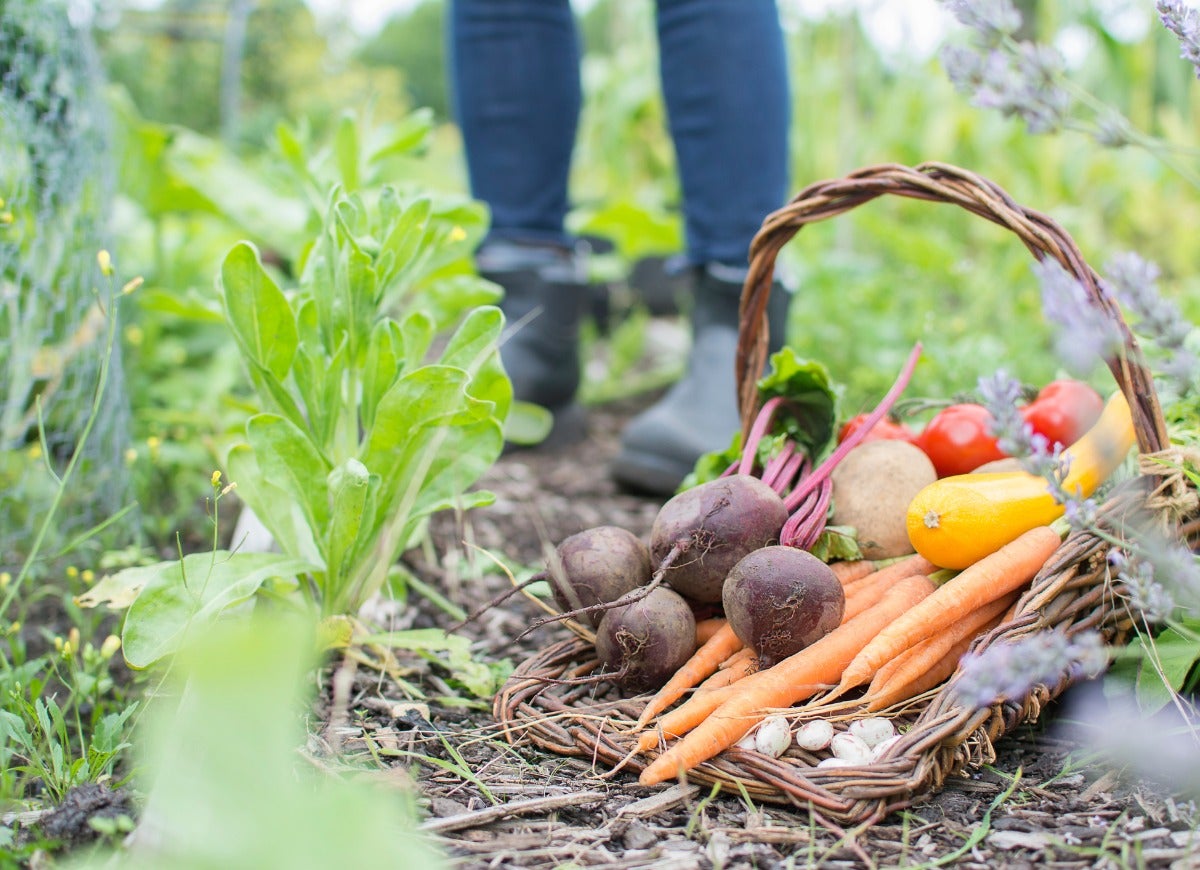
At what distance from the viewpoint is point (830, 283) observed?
11.4 ft

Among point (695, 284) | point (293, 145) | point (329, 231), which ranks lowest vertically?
point (695, 284)

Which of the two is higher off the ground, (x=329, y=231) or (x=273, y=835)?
(x=329, y=231)

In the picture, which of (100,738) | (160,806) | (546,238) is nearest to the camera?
(160,806)

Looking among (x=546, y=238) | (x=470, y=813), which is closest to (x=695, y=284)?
(x=546, y=238)

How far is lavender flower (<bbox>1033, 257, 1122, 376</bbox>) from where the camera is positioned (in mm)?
834

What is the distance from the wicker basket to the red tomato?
29 cm

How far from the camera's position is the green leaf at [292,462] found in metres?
1.32

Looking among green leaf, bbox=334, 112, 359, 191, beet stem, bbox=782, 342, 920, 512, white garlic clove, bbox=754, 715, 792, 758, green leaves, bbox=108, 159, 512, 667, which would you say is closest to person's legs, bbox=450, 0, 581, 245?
green leaf, bbox=334, 112, 359, 191

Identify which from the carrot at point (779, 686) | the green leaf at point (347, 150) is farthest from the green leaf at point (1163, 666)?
the green leaf at point (347, 150)

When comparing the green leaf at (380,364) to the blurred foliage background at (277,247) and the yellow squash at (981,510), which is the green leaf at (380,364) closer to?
the blurred foliage background at (277,247)

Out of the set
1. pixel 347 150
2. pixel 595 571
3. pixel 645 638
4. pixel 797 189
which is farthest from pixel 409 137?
pixel 797 189

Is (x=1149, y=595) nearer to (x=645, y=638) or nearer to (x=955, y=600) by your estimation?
(x=955, y=600)

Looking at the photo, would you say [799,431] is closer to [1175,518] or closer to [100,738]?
[1175,518]

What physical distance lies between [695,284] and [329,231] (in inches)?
45.3
